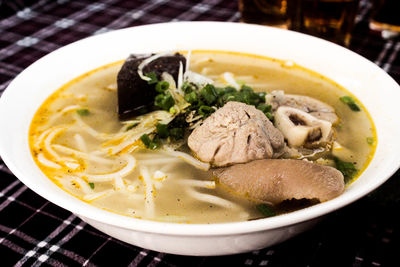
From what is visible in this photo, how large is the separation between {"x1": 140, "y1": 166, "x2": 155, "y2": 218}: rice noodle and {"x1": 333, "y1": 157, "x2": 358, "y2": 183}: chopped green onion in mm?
935

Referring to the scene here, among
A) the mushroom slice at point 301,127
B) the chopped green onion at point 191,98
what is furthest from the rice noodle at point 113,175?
the mushroom slice at point 301,127

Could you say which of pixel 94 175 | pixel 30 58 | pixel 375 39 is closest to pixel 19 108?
pixel 94 175

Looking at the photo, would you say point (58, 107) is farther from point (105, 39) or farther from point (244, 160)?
point (244, 160)

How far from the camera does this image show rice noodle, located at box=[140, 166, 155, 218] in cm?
221

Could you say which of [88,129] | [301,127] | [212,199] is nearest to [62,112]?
[88,129]

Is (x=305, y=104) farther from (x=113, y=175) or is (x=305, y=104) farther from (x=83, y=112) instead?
(x=83, y=112)

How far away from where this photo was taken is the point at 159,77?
9.91 feet

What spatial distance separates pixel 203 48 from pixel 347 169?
1.60 metres

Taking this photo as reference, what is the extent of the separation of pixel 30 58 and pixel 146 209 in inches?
93.4

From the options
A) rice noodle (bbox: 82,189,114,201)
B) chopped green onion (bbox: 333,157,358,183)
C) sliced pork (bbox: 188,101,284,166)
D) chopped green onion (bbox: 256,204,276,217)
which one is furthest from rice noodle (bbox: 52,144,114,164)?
chopped green onion (bbox: 333,157,358,183)

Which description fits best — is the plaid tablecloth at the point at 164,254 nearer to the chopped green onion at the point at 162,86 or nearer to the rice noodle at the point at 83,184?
the rice noodle at the point at 83,184

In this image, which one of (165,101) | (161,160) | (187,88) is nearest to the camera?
(161,160)

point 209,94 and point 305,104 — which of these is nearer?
point 209,94

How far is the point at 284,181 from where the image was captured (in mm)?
2195
